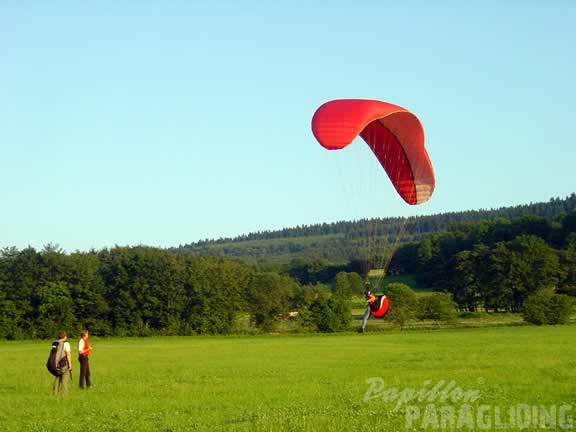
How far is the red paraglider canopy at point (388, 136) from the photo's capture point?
1816cm

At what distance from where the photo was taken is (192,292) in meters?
77.8

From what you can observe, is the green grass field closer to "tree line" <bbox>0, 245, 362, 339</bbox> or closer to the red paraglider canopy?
the red paraglider canopy

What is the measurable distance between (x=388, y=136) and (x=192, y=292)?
58197 millimetres

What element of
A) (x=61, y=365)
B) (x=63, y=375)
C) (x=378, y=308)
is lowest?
(x=63, y=375)

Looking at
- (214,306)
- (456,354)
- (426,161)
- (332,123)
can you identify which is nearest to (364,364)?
(456,354)

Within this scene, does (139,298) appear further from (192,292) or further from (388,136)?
(388,136)

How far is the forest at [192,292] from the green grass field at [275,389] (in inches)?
1494

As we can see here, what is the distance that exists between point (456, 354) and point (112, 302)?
4837 cm

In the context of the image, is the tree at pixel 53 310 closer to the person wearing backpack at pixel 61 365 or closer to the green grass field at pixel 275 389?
the green grass field at pixel 275 389

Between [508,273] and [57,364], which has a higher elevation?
[508,273]

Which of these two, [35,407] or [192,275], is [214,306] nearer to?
[192,275]

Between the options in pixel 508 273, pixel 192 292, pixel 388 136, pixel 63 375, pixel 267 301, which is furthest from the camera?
pixel 508 273

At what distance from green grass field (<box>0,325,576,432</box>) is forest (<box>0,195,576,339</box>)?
3795 centimetres

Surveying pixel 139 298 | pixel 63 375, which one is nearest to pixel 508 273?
pixel 139 298
